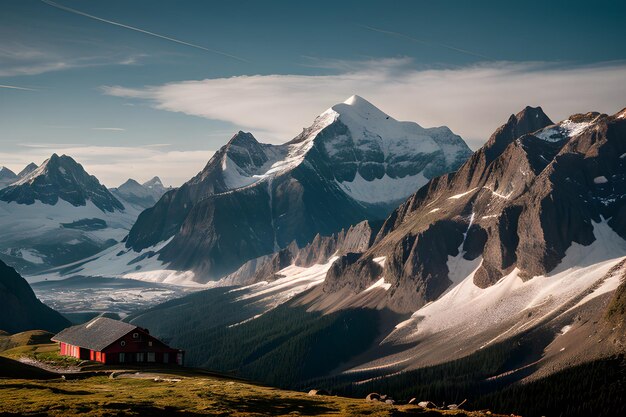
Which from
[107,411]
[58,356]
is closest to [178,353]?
[58,356]

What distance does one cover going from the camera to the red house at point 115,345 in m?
→ 166

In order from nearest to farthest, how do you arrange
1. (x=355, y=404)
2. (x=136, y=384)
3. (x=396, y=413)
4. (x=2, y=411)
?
(x=2, y=411), (x=396, y=413), (x=355, y=404), (x=136, y=384)

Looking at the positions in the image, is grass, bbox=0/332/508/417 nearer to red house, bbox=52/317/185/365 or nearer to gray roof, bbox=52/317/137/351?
red house, bbox=52/317/185/365

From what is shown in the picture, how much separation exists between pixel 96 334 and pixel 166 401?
240 ft

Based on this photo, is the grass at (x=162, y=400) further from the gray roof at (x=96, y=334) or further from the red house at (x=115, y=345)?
the gray roof at (x=96, y=334)

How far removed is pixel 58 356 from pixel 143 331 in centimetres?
1727

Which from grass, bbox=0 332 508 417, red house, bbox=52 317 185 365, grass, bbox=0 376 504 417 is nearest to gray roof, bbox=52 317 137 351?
red house, bbox=52 317 185 365

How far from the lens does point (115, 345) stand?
16600cm

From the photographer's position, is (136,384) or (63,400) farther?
(136,384)

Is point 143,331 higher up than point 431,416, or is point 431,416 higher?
point 143,331

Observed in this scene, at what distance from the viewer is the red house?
166000 mm

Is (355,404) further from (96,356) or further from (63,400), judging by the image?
(96,356)

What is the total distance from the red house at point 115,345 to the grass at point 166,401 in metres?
40.1

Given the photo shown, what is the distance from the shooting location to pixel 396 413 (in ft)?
344
